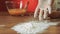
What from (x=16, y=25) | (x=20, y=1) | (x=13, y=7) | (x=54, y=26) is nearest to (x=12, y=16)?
(x=13, y=7)

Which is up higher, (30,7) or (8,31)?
(30,7)

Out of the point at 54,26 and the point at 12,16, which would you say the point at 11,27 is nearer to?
Answer: the point at 54,26

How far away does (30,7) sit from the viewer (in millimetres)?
1781

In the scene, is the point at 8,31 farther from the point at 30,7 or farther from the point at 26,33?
the point at 30,7

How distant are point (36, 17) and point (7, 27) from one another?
325mm

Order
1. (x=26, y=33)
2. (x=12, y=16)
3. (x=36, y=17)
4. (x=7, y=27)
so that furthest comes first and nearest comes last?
(x=12, y=16) → (x=36, y=17) → (x=7, y=27) → (x=26, y=33)

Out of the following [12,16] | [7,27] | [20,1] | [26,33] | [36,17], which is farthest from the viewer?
[20,1]

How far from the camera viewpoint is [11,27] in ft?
3.79

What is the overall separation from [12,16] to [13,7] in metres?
0.13

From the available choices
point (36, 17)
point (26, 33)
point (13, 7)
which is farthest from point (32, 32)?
point (13, 7)

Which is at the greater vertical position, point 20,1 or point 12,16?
point 20,1

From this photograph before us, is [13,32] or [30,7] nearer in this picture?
[13,32]

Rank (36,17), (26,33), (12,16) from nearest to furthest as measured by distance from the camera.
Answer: (26,33) < (36,17) < (12,16)

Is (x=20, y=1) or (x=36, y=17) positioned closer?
(x=36, y=17)
